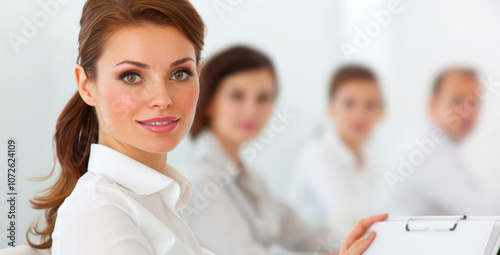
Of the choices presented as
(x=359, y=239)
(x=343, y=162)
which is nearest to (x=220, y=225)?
(x=343, y=162)

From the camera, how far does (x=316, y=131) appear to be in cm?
315

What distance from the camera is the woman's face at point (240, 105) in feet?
8.60

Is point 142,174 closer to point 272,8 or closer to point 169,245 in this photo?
point 169,245

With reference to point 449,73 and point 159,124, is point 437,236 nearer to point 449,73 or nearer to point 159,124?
point 159,124

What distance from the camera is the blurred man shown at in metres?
3.09

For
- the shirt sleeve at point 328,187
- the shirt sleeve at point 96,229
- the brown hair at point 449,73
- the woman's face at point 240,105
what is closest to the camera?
the shirt sleeve at point 96,229

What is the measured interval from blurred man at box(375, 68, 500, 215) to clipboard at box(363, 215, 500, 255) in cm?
200

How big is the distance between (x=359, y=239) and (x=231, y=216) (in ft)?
4.37

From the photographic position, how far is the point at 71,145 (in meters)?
1.09

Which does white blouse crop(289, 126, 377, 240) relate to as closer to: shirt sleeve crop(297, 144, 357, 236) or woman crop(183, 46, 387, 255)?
shirt sleeve crop(297, 144, 357, 236)

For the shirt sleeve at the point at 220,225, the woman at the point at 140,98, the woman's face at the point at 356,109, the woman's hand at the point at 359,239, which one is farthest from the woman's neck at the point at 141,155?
the woman's face at the point at 356,109

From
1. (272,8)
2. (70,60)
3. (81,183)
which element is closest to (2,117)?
(70,60)

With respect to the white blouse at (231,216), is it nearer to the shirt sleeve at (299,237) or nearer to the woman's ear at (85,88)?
the shirt sleeve at (299,237)

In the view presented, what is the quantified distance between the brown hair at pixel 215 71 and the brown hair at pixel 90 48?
1440 millimetres
